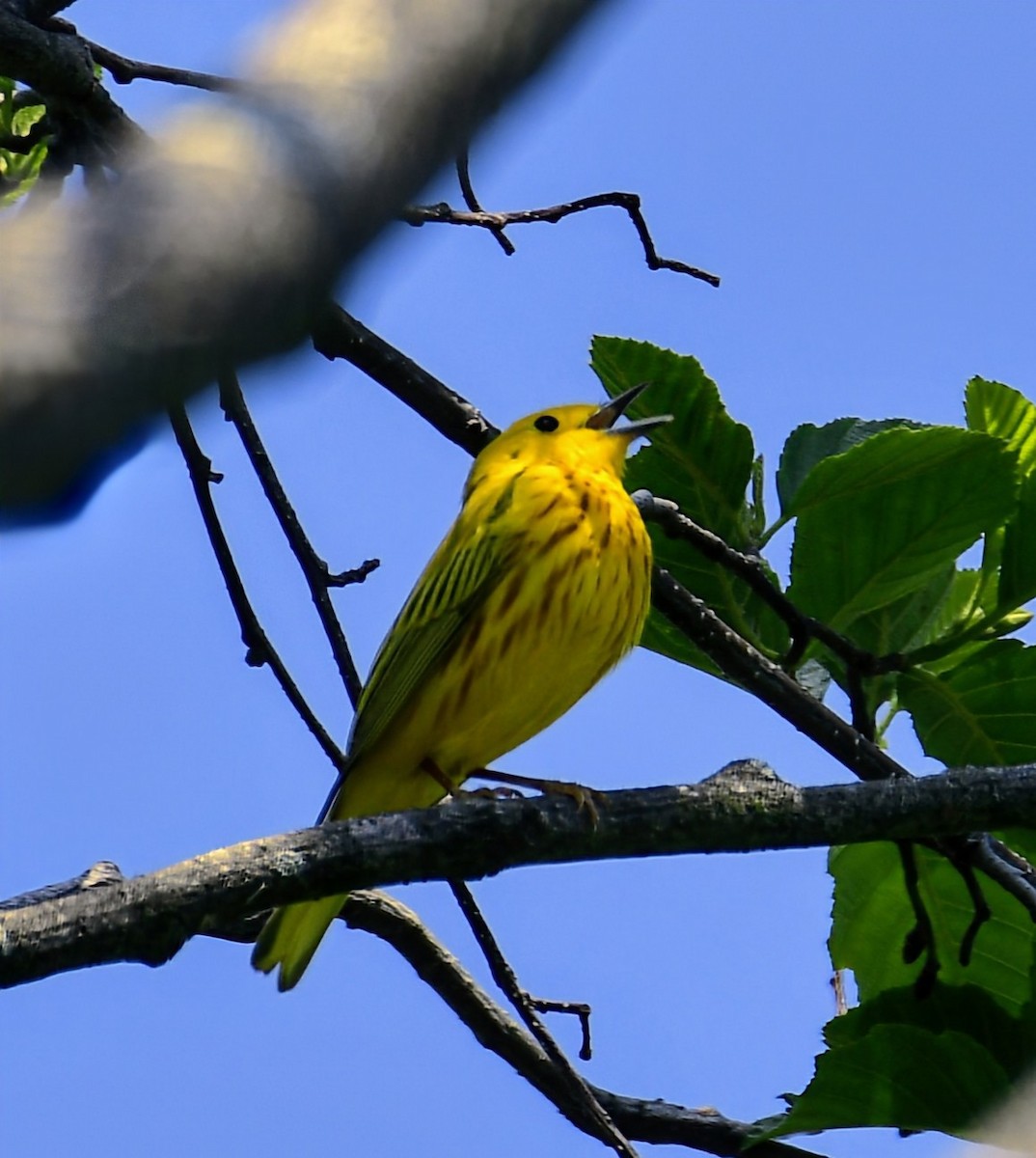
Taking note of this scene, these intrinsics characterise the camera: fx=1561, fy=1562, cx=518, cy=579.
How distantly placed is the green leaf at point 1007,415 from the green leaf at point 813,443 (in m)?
0.18

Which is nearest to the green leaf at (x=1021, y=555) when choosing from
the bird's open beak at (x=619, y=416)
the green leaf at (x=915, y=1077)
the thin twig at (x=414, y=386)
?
the bird's open beak at (x=619, y=416)

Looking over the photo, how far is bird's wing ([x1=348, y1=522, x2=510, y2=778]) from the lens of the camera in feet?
13.2

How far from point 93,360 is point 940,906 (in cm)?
307

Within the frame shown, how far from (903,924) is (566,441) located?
1908 mm

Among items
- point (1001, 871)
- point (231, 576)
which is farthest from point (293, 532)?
point (1001, 871)

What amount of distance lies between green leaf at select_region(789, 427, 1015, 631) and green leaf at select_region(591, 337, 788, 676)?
0.21 metres

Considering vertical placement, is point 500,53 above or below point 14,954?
below

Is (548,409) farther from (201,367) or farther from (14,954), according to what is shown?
(201,367)

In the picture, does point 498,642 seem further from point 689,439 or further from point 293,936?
point 293,936

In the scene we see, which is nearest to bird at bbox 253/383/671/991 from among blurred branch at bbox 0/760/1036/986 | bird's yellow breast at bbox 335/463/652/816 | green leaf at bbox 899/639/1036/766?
bird's yellow breast at bbox 335/463/652/816

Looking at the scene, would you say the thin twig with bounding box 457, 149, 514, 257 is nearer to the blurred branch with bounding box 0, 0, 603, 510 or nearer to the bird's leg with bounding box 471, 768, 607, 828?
the bird's leg with bounding box 471, 768, 607, 828

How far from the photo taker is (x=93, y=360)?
90 centimetres

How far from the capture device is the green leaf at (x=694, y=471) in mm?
3646

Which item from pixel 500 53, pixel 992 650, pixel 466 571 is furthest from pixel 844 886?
pixel 500 53
